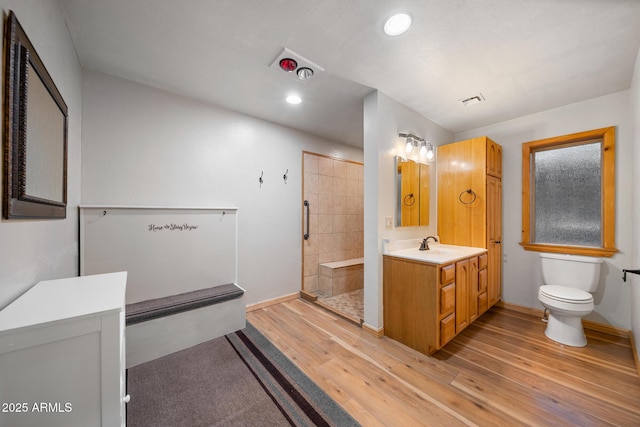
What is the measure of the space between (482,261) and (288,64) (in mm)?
2763

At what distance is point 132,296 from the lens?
2.08 meters

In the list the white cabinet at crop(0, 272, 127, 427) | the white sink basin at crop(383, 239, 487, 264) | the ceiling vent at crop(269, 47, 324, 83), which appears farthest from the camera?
the white sink basin at crop(383, 239, 487, 264)

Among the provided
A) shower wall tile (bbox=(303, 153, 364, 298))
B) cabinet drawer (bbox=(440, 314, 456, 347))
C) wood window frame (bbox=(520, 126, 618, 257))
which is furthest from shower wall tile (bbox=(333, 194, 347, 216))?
wood window frame (bbox=(520, 126, 618, 257))

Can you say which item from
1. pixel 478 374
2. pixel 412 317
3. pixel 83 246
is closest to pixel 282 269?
pixel 412 317

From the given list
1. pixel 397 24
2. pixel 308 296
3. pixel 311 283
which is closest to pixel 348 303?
pixel 308 296

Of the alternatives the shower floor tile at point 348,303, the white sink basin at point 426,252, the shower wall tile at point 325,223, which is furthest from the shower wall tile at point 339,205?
the white sink basin at point 426,252

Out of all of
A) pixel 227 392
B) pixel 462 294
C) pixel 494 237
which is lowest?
pixel 227 392

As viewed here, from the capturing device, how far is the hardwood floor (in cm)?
143

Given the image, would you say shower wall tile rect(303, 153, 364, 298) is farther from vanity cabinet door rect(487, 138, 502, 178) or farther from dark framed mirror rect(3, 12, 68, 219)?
dark framed mirror rect(3, 12, 68, 219)

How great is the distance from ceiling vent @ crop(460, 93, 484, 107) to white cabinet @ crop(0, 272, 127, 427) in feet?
10.5

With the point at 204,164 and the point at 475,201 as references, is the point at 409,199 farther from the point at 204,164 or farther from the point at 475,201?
the point at 204,164

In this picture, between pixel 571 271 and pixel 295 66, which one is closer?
pixel 295 66

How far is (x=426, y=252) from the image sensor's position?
8.02 feet

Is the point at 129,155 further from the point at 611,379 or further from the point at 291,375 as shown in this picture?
the point at 611,379
